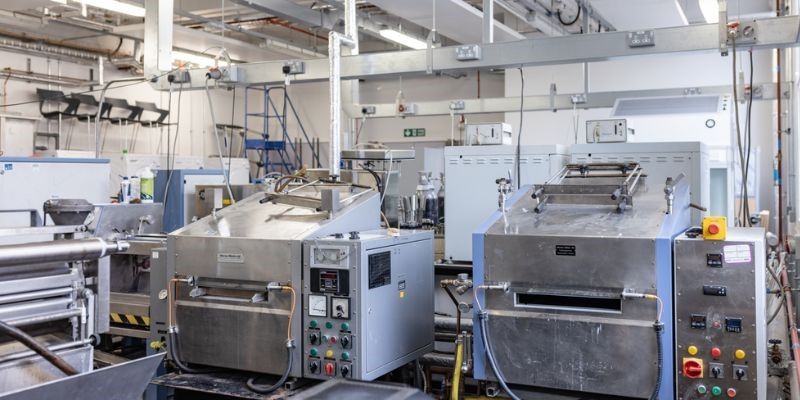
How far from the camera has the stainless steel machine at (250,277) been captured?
2.71m

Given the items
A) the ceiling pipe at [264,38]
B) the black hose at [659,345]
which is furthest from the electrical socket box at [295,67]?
the ceiling pipe at [264,38]

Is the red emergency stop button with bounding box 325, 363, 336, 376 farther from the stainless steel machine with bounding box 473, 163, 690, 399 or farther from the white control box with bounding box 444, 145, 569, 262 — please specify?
the white control box with bounding box 444, 145, 569, 262

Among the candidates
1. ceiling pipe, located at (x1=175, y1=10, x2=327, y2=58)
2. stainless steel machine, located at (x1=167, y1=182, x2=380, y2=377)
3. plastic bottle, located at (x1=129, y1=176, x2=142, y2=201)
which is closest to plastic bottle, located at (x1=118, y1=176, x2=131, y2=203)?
plastic bottle, located at (x1=129, y1=176, x2=142, y2=201)

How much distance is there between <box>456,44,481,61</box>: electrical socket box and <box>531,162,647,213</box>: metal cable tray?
0.91 meters

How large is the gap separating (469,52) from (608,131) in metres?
0.91

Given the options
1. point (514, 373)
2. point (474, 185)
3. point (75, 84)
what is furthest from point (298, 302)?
point (75, 84)

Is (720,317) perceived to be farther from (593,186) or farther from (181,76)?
(181,76)

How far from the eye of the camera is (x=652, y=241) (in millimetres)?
2248

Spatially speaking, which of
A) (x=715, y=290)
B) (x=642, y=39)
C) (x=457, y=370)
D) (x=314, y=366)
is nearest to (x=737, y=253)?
(x=715, y=290)

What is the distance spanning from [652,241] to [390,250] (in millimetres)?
1010

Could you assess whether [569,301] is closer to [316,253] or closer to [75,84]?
[316,253]

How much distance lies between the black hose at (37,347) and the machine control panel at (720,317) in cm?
177

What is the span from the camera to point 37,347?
1491 mm

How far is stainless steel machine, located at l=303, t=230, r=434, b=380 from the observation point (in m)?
2.61
